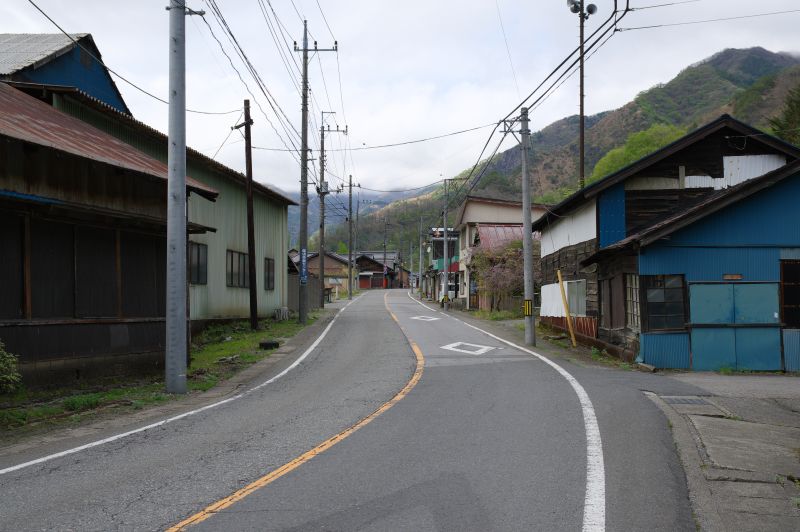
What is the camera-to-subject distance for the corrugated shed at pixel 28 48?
67.0 feet

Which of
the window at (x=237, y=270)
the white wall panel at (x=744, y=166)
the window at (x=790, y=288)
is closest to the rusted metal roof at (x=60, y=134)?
the window at (x=237, y=270)

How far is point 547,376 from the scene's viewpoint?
44.0 feet

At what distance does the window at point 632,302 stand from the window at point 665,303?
1.29ft

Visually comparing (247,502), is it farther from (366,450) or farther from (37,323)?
(37,323)

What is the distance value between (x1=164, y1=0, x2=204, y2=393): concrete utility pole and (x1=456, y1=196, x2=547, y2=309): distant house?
3194cm

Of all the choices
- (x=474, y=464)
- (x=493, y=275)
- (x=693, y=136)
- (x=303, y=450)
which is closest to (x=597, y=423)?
(x=474, y=464)

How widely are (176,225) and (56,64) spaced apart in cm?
1399

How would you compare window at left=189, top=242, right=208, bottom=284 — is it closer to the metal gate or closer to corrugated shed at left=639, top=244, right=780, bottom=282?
corrugated shed at left=639, top=244, right=780, bottom=282

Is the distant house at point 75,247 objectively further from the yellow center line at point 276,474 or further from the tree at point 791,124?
the tree at point 791,124

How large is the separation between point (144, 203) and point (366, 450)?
9.76m

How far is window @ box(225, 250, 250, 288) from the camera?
26594 millimetres

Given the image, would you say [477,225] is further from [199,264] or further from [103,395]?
[103,395]

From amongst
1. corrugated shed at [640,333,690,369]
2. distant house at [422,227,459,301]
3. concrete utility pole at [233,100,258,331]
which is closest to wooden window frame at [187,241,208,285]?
concrete utility pole at [233,100,258,331]

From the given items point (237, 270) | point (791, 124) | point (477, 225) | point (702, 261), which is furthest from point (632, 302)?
point (477, 225)
